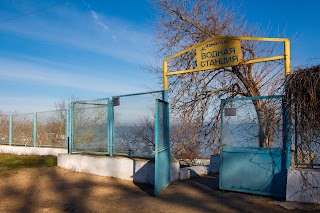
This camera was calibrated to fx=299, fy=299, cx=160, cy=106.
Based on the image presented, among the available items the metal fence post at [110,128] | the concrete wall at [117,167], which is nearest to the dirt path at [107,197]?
the concrete wall at [117,167]

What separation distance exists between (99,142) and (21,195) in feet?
10.1

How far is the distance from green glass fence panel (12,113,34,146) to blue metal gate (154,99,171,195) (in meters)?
8.71

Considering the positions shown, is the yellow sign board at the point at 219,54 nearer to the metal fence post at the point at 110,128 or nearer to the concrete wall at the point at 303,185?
the concrete wall at the point at 303,185

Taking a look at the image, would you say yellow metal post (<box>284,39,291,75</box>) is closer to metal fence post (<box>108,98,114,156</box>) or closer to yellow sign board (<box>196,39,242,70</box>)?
yellow sign board (<box>196,39,242,70</box>)

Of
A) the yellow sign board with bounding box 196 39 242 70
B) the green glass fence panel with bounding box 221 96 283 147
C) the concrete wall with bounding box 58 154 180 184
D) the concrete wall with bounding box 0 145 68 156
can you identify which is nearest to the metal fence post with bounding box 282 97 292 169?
the green glass fence panel with bounding box 221 96 283 147

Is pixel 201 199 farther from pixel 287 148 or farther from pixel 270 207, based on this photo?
pixel 287 148

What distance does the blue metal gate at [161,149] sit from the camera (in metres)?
6.96

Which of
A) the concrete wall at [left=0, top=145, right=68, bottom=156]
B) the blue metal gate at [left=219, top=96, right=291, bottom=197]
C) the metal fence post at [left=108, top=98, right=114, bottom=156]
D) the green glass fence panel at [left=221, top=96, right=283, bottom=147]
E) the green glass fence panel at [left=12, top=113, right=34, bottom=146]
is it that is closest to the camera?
the blue metal gate at [left=219, top=96, right=291, bottom=197]

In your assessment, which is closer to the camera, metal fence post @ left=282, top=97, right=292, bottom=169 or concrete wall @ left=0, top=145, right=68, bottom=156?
metal fence post @ left=282, top=97, right=292, bottom=169

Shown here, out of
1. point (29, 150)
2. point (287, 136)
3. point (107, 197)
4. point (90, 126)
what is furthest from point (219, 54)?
point (29, 150)

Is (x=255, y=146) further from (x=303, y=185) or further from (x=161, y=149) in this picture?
(x=161, y=149)

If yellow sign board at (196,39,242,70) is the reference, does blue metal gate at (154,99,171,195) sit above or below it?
below

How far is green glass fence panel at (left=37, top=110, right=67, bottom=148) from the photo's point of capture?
1222cm

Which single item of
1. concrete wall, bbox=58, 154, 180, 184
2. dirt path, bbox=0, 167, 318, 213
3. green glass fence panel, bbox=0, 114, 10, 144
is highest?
green glass fence panel, bbox=0, 114, 10, 144
